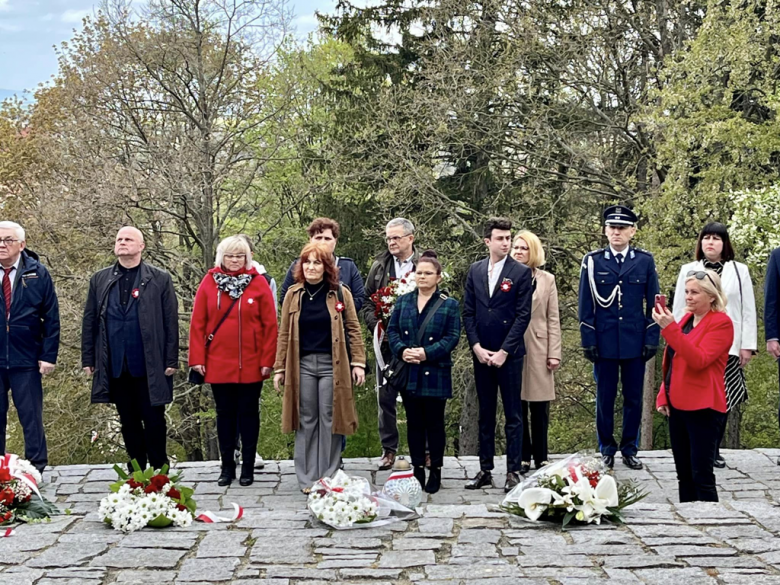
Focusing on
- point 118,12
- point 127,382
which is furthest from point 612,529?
point 118,12

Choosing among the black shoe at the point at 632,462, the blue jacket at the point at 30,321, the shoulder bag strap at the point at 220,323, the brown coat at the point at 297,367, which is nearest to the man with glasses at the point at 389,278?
the brown coat at the point at 297,367

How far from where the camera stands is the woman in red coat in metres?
8.14

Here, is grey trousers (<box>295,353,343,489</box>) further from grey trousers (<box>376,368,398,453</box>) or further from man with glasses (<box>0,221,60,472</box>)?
man with glasses (<box>0,221,60,472</box>)

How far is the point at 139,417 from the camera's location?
8492 mm

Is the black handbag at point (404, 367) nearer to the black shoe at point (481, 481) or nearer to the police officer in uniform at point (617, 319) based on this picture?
the black shoe at point (481, 481)

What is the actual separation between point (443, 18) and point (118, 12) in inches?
233

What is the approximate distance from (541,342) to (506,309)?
78 centimetres

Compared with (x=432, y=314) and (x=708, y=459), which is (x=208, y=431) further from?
(x=708, y=459)

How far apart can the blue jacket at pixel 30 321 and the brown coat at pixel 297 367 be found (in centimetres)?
198

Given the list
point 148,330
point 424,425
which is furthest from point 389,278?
A: point 148,330

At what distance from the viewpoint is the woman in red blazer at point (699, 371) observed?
640 cm

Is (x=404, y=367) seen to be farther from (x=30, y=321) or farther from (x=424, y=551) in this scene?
(x=30, y=321)

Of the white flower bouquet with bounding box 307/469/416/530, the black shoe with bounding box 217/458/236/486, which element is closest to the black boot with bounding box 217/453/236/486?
the black shoe with bounding box 217/458/236/486

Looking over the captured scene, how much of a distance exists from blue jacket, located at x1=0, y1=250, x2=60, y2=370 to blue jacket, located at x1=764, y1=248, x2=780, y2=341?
5898 millimetres
